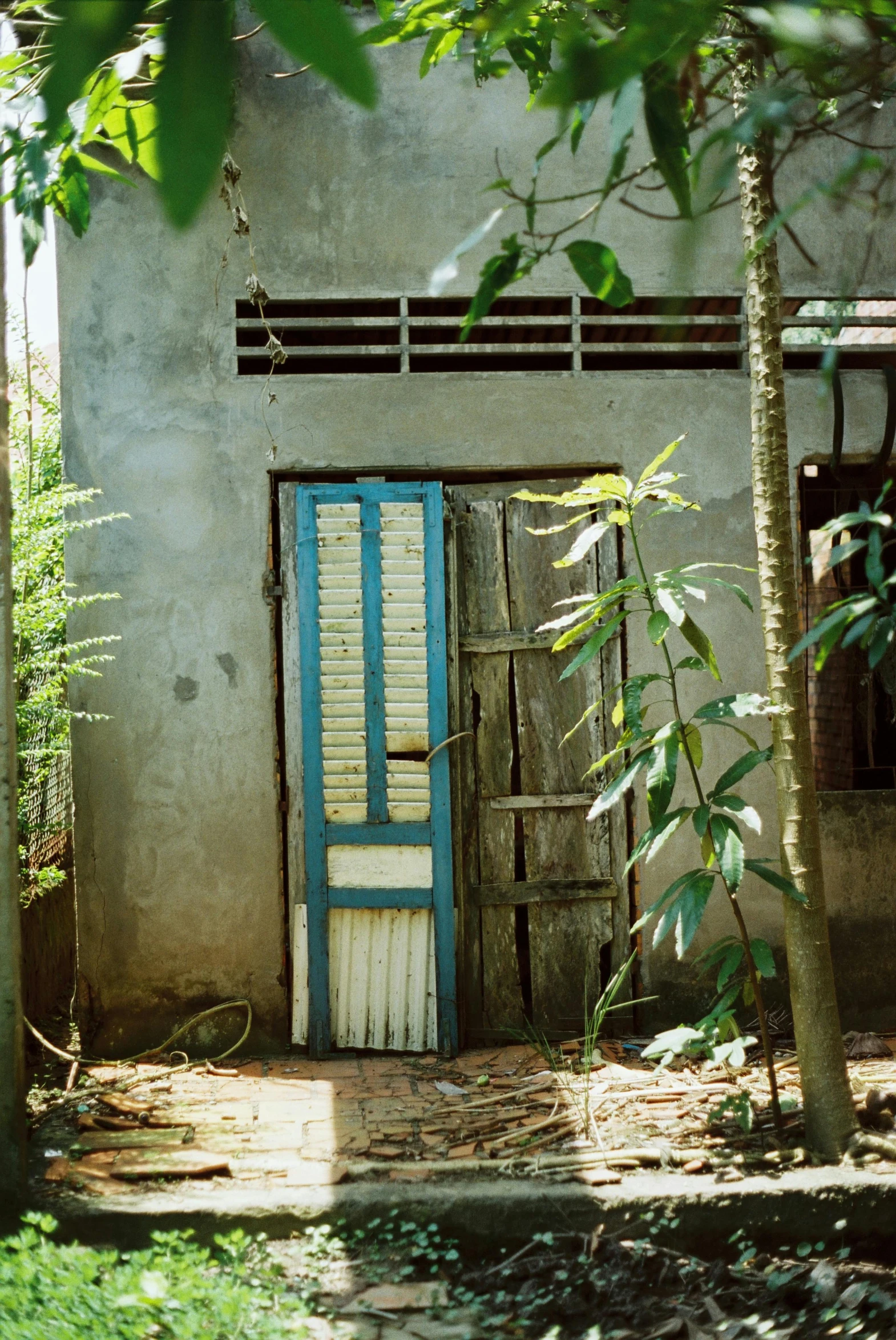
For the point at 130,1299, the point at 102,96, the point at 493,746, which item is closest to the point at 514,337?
the point at 493,746

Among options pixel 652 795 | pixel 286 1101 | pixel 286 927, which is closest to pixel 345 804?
pixel 286 927

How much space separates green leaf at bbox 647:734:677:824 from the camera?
11.0 ft

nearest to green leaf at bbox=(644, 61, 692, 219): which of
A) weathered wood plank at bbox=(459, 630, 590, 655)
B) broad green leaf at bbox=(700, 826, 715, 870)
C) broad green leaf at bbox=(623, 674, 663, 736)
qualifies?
broad green leaf at bbox=(623, 674, 663, 736)

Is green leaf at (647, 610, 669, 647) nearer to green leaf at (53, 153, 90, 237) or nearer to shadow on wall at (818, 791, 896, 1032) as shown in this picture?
Result: green leaf at (53, 153, 90, 237)

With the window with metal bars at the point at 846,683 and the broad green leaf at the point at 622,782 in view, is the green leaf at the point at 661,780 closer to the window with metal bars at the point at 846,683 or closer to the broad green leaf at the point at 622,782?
the broad green leaf at the point at 622,782

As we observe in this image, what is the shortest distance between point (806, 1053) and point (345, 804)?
2.15 metres

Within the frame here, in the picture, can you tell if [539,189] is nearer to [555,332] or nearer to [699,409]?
[555,332]

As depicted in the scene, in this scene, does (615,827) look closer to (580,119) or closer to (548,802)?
(548,802)

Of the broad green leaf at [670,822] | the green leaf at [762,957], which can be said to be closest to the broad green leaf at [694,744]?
the broad green leaf at [670,822]

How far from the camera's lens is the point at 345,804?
15.9 ft

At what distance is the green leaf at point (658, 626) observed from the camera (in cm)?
337

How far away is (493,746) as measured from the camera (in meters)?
5.01

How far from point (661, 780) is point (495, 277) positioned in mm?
2355

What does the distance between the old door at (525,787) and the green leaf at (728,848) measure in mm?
1614
